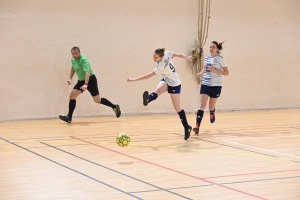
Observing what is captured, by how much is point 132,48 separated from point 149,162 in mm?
6764

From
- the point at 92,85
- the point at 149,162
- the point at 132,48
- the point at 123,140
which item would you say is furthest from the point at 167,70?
the point at 132,48

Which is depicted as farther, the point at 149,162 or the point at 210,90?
the point at 210,90

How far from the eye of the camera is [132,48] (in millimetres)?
13562

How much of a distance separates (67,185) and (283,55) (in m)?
11.2

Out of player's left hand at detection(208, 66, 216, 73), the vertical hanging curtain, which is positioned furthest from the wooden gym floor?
the vertical hanging curtain

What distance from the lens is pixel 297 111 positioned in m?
14.8

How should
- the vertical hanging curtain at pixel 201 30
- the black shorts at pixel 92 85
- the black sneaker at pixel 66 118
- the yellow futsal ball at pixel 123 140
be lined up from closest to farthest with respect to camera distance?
the yellow futsal ball at pixel 123 140, the black sneaker at pixel 66 118, the black shorts at pixel 92 85, the vertical hanging curtain at pixel 201 30

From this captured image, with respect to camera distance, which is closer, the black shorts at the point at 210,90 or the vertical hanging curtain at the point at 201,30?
the black shorts at the point at 210,90

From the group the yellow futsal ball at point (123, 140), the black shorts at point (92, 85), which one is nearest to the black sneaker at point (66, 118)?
the black shorts at point (92, 85)

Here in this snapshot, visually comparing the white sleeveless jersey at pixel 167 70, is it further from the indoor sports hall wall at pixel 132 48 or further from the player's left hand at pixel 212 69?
the indoor sports hall wall at pixel 132 48

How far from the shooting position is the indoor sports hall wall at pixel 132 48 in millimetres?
12430

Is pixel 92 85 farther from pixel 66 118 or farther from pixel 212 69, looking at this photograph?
pixel 212 69

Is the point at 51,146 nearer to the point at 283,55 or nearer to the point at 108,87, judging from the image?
the point at 108,87

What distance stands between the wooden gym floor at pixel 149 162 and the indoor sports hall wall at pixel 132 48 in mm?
1326
